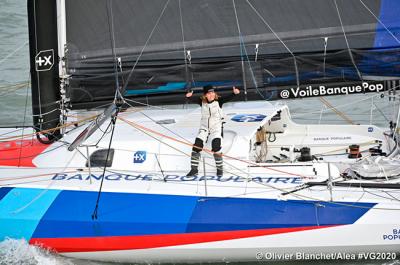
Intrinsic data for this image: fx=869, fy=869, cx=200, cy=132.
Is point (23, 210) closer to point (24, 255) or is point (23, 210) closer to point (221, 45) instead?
point (24, 255)

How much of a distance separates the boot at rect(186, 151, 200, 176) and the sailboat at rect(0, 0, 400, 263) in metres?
0.05

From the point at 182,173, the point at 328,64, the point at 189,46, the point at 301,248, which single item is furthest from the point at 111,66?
the point at 301,248

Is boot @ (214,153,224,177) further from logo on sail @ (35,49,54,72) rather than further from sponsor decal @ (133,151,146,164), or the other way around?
logo on sail @ (35,49,54,72)

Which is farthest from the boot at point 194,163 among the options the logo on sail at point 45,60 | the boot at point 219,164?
the logo on sail at point 45,60

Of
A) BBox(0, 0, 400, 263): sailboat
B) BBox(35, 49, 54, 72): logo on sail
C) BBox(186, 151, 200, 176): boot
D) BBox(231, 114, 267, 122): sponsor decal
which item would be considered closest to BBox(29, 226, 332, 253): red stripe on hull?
BBox(0, 0, 400, 263): sailboat

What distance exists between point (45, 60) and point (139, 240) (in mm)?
2563

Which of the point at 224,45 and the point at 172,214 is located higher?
the point at 224,45

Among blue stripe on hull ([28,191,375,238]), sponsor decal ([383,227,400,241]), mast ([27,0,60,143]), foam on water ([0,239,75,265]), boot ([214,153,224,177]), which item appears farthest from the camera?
mast ([27,0,60,143])

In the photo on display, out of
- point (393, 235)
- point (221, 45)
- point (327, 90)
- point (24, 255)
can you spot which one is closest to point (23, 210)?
point (24, 255)

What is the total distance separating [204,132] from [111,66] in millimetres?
1444

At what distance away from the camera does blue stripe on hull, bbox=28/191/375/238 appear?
27.5 ft

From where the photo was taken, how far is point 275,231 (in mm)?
8383

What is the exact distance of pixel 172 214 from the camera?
859 centimetres

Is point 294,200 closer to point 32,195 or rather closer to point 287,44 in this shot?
point 287,44
